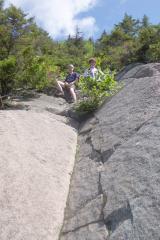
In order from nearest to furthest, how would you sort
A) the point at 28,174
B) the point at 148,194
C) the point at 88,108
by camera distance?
the point at 148,194, the point at 28,174, the point at 88,108

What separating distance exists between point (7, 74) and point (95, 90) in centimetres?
328

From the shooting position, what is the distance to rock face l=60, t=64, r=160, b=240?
471 cm

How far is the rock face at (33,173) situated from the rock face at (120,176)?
0.20 metres

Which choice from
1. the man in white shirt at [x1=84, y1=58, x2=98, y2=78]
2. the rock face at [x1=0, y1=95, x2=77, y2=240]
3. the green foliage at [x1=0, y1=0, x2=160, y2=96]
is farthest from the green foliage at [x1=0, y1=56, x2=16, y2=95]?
the rock face at [x1=0, y1=95, x2=77, y2=240]

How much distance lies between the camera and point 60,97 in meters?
12.8

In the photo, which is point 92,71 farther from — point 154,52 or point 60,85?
point 154,52

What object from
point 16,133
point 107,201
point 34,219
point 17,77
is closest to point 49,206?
point 34,219

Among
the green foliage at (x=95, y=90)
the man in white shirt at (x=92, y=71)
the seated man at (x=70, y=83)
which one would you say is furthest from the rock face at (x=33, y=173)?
the seated man at (x=70, y=83)

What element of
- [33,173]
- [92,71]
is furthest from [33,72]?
[33,173]

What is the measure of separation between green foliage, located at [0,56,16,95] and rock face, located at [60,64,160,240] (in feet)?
13.7

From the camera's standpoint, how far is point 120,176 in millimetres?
5711

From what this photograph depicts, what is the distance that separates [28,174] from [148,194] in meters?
1.97

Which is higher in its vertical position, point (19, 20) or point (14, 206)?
point (19, 20)

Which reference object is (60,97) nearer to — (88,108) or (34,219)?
(88,108)
